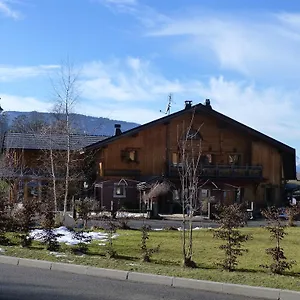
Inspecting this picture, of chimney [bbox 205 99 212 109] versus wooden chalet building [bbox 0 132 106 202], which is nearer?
wooden chalet building [bbox 0 132 106 202]

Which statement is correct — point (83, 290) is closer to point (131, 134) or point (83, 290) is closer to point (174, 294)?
point (174, 294)

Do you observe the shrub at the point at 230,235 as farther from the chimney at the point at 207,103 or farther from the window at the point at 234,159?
the window at the point at 234,159

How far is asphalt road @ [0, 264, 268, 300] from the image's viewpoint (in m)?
8.16

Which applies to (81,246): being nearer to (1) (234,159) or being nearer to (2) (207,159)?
(2) (207,159)

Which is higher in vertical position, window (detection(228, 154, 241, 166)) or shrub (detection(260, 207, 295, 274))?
window (detection(228, 154, 241, 166))

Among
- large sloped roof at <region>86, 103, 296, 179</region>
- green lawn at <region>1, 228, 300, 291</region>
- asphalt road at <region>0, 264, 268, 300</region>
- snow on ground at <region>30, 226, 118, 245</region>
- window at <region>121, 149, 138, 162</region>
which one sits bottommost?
asphalt road at <region>0, 264, 268, 300</region>

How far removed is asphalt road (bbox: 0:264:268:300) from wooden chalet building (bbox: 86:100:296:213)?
27.5 metres

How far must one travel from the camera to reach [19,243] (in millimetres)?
14156

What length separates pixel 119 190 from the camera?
124 ft

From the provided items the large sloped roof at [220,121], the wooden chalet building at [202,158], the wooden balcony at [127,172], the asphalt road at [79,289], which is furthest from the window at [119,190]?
the asphalt road at [79,289]

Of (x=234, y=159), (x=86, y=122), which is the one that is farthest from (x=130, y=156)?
(x=234, y=159)

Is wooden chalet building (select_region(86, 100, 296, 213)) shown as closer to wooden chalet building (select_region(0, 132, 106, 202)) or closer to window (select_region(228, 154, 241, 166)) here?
window (select_region(228, 154, 241, 166))

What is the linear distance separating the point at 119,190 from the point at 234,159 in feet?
31.4

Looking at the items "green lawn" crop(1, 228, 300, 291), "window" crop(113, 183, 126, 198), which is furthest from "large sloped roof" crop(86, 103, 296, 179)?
"green lawn" crop(1, 228, 300, 291)
